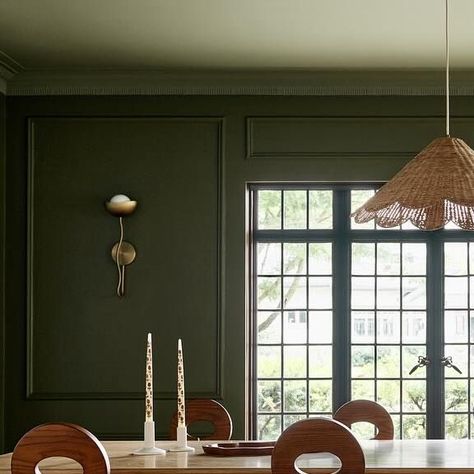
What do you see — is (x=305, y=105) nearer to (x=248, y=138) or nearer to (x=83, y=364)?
(x=248, y=138)

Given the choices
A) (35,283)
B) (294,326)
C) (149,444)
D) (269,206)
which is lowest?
(149,444)

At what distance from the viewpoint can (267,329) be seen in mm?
5957

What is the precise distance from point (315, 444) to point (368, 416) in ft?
4.29

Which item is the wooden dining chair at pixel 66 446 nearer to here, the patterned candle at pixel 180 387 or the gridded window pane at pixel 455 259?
the patterned candle at pixel 180 387

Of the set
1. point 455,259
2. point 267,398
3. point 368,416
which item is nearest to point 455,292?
point 455,259

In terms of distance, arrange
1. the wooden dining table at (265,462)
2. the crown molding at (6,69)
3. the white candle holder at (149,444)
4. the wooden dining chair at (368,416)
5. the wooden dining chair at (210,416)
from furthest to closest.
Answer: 1. the crown molding at (6,69)
2. the wooden dining chair at (210,416)
3. the wooden dining chair at (368,416)
4. the white candle holder at (149,444)
5. the wooden dining table at (265,462)

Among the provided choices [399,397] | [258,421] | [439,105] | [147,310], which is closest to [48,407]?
[147,310]

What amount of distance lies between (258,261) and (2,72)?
1.87m

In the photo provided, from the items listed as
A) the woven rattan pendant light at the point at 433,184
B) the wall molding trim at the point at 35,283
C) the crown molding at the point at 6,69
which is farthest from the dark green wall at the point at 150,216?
the woven rattan pendant light at the point at 433,184

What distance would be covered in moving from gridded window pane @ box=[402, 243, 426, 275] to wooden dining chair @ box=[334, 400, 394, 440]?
1825 millimetres

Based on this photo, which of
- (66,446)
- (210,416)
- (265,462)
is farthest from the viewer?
(210,416)

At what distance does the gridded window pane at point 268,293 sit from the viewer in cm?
597

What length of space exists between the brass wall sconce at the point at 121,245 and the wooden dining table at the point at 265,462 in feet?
6.22

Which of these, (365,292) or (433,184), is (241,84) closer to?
(365,292)
